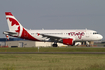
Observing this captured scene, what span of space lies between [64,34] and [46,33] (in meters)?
5.33

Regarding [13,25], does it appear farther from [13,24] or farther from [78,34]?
[78,34]

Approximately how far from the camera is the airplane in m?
62.3

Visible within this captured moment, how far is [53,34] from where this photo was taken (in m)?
64.2

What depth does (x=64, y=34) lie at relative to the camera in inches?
2495

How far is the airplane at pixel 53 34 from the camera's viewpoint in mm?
62344

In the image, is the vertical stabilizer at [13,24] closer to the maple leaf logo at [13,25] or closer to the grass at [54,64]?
the maple leaf logo at [13,25]

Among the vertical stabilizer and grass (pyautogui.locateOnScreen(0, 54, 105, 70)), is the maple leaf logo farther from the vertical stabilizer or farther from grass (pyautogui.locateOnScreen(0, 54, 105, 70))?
grass (pyautogui.locateOnScreen(0, 54, 105, 70))

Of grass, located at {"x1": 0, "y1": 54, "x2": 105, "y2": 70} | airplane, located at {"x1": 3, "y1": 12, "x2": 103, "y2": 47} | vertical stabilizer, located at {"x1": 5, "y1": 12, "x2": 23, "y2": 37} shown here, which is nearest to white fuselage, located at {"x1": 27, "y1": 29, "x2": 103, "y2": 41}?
airplane, located at {"x1": 3, "y1": 12, "x2": 103, "y2": 47}

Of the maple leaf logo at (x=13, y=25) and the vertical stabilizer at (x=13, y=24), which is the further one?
the maple leaf logo at (x=13, y=25)

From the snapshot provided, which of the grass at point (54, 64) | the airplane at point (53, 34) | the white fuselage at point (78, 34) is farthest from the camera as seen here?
the airplane at point (53, 34)

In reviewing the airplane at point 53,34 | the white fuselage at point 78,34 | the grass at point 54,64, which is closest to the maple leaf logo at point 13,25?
the airplane at point 53,34

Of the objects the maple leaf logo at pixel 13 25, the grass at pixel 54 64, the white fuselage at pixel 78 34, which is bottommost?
the grass at pixel 54 64

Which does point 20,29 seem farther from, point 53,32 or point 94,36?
point 94,36

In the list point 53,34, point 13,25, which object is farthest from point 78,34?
point 13,25
